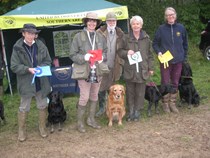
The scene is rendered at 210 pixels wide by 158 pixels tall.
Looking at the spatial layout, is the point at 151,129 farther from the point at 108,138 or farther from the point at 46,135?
the point at 46,135

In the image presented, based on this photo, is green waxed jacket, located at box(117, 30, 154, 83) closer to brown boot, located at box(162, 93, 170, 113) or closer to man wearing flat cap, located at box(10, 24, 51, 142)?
brown boot, located at box(162, 93, 170, 113)

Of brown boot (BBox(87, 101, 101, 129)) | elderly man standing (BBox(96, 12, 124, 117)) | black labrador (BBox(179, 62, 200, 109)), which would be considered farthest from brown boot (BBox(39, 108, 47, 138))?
black labrador (BBox(179, 62, 200, 109))

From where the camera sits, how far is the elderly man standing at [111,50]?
19.2 feet

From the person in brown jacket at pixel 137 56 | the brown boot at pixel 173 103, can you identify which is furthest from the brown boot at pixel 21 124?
the brown boot at pixel 173 103

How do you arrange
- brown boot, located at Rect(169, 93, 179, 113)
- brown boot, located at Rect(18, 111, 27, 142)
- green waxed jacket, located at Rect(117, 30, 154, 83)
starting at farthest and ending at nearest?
brown boot, located at Rect(169, 93, 179, 113) → green waxed jacket, located at Rect(117, 30, 154, 83) → brown boot, located at Rect(18, 111, 27, 142)

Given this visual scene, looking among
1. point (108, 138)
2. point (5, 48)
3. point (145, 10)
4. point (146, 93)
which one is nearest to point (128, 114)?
point (146, 93)

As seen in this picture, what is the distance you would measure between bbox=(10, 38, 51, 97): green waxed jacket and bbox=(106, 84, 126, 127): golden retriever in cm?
110

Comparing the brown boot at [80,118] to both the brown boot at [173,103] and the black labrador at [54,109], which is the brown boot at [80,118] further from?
the brown boot at [173,103]

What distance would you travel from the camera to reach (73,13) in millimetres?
8367

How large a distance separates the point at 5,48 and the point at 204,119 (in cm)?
532

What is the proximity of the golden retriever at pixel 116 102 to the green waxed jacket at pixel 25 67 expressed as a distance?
1.10m

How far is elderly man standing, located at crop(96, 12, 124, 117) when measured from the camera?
586 centimetres

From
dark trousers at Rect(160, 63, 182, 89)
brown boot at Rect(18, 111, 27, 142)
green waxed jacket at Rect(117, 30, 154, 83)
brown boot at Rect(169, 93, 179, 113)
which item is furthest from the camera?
brown boot at Rect(169, 93, 179, 113)

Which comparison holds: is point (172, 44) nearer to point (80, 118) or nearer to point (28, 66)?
point (80, 118)
